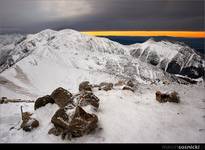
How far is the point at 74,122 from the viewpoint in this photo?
10.3 m

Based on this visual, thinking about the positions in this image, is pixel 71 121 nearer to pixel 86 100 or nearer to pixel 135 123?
pixel 86 100

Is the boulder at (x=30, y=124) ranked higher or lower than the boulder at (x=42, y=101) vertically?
lower

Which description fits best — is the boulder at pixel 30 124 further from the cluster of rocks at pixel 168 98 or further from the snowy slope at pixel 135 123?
the cluster of rocks at pixel 168 98

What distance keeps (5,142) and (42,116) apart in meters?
2.81

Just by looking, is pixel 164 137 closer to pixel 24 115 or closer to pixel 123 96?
pixel 123 96

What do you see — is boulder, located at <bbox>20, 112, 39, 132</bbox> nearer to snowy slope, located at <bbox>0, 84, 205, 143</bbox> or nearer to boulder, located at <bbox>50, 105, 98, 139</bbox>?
snowy slope, located at <bbox>0, 84, 205, 143</bbox>

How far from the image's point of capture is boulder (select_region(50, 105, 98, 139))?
33.2 feet

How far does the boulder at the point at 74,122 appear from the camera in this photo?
10117 millimetres

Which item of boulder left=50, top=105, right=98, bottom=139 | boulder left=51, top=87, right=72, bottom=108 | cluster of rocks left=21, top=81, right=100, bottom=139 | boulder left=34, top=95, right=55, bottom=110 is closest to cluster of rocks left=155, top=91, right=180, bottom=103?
Answer: cluster of rocks left=21, top=81, right=100, bottom=139

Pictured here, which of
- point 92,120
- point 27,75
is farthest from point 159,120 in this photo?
point 27,75

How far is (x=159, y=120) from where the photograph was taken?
1135 cm

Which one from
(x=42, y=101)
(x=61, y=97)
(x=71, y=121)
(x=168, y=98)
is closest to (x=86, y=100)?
(x=61, y=97)

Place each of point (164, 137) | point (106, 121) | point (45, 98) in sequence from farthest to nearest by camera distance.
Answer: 1. point (45, 98)
2. point (106, 121)
3. point (164, 137)

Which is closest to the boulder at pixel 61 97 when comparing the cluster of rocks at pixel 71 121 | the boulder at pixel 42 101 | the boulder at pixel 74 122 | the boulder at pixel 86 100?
the boulder at pixel 42 101
